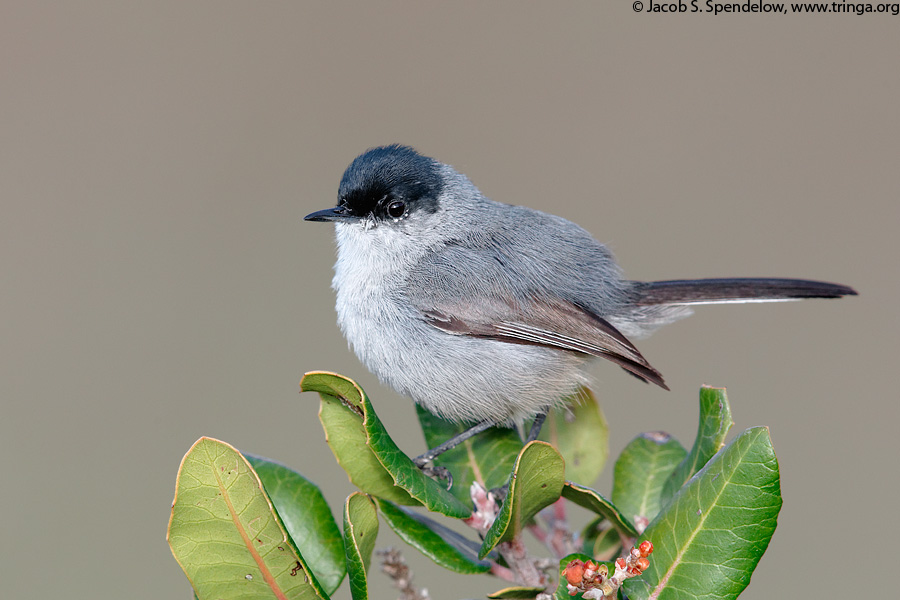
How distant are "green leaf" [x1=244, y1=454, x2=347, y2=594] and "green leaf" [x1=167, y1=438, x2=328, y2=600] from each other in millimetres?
246

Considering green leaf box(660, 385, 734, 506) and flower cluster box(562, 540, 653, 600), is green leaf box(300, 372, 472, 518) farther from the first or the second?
green leaf box(660, 385, 734, 506)

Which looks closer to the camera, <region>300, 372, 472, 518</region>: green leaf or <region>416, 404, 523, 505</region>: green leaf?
<region>300, 372, 472, 518</region>: green leaf

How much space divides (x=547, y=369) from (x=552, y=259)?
1.37 feet

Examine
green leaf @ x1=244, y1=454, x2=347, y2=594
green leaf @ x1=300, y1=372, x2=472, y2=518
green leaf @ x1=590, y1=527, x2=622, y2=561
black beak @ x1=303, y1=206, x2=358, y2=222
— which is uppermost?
black beak @ x1=303, y1=206, x2=358, y2=222

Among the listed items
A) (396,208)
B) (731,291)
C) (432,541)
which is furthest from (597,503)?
(396,208)

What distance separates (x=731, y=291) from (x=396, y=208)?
1.36 meters

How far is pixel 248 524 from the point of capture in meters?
1.59

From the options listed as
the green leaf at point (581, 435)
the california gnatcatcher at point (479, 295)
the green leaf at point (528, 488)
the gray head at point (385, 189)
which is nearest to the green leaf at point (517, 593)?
the green leaf at point (528, 488)

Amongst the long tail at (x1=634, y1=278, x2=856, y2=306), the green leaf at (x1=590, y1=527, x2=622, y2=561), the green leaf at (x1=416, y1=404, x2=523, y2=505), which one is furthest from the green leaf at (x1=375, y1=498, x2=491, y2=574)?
the long tail at (x1=634, y1=278, x2=856, y2=306)

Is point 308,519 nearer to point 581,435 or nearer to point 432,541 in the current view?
point 432,541

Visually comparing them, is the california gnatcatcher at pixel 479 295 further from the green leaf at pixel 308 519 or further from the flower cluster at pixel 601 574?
the flower cluster at pixel 601 574

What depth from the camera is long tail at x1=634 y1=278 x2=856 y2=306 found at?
111 inches

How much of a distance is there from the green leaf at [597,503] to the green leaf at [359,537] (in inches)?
20.0

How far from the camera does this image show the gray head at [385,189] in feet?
9.32
